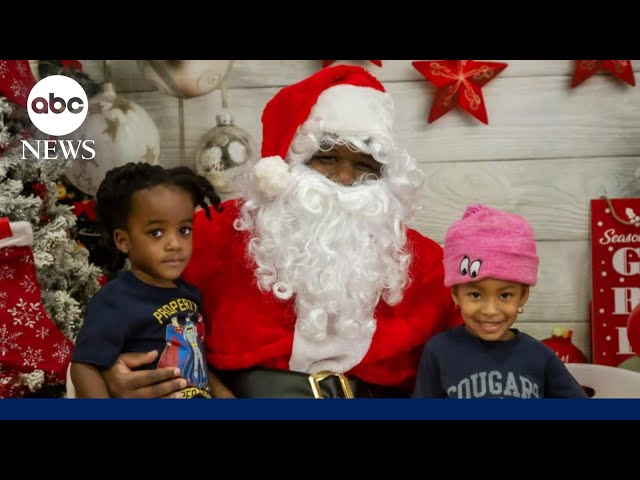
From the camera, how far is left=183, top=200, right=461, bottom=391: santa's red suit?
1.98 meters

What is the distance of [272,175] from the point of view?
6.49 ft

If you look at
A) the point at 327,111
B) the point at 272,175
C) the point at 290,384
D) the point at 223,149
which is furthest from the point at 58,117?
the point at 290,384

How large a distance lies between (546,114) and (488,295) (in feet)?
1.51

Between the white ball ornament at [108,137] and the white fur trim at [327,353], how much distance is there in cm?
53

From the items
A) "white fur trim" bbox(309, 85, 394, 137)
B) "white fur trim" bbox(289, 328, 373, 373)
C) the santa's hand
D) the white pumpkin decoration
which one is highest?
the white pumpkin decoration

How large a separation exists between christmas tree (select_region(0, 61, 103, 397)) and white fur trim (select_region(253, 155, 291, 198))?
0.42m

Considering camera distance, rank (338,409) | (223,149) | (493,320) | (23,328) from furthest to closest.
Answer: (223,149)
(23,328)
(493,320)
(338,409)

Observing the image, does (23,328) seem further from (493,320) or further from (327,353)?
(493,320)

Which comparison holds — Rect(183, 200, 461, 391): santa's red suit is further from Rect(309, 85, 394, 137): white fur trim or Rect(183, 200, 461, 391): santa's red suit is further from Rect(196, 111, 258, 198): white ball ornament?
Rect(309, 85, 394, 137): white fur trim

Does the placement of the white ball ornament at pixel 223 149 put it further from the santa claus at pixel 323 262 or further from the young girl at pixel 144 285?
the young girl at pixel 144 285

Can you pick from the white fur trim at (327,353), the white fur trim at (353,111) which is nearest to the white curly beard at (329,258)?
the white fur trim at (327,353)

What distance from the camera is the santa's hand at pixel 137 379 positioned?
1.80 m

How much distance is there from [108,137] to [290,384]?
0.66m

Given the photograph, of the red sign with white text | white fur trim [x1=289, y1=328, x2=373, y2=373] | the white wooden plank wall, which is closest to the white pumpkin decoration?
the white wooden plank wall
